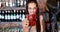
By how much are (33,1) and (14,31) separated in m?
0.26

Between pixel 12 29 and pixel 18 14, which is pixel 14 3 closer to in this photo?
pixel 18 14

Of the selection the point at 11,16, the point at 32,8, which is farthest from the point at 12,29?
the point at 32,8

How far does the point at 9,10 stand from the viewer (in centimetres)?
88

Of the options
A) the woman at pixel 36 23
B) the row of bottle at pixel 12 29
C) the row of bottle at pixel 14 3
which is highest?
the row of bottle at pixel 14 3

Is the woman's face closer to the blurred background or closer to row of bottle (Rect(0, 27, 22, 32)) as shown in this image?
the blurred background

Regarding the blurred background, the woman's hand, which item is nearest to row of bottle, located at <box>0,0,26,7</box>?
the blurred background

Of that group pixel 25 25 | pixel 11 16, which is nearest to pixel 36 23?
pixel 25 25

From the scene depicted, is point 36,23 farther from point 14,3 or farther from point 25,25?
point 14,3

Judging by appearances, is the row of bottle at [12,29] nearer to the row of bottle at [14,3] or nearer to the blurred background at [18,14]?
the blurred background at [18,14]

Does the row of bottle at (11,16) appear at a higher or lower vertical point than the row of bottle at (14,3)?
lower

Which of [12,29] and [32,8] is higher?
[32,8]

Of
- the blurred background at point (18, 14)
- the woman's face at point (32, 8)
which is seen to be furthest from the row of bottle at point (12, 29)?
the woman's face at point (32, 8)

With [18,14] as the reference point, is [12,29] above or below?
below

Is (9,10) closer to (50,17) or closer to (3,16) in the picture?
(3,16)
